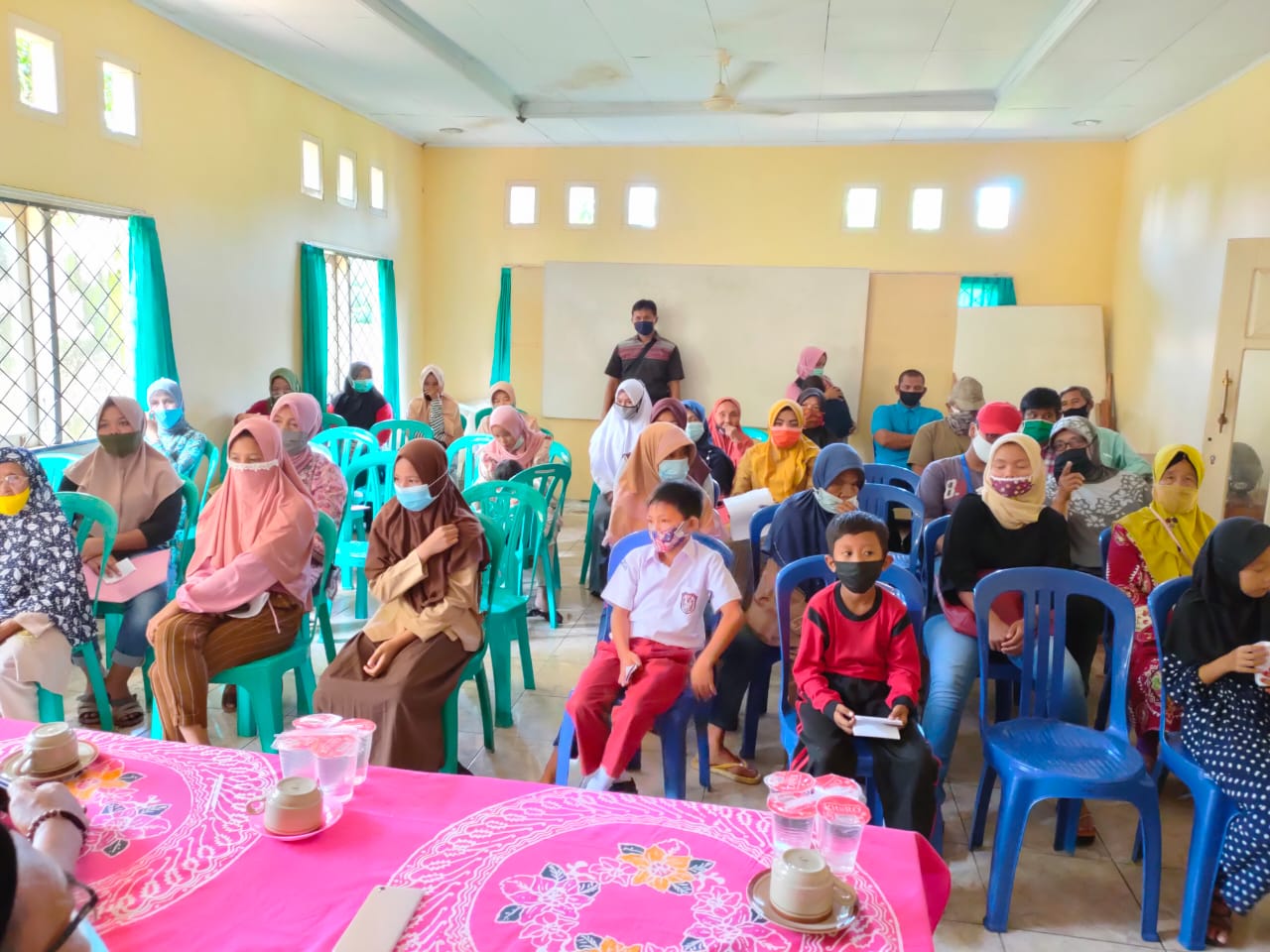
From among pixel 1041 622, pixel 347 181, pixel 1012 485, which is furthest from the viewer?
pixel 347 181

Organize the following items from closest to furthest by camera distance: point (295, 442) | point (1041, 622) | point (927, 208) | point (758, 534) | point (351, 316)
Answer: point (1041, 622)
point (758, 534)
point (295, 442)
point (351, 316)
point (927, 208)

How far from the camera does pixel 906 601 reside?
2.67m

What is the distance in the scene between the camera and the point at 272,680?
9.05 feet

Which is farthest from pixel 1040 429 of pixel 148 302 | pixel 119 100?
pixel 119 100

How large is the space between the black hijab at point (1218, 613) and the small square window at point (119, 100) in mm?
5311

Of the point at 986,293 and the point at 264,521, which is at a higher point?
the point at 986,293

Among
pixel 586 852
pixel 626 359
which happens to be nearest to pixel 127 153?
pixel 626 359

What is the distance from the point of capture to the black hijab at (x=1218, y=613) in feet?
7.47

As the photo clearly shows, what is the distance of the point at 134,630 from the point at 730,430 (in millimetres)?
2902

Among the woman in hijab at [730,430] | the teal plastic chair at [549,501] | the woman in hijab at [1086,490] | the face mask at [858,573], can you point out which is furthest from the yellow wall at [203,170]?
the woman in hijab at [1086,490]

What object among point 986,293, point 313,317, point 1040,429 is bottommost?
point 1040,429

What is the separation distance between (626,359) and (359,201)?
103 inches

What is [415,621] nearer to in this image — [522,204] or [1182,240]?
[1182,240]

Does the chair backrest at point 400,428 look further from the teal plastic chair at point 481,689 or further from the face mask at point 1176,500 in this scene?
the face mask at point 1176,500
